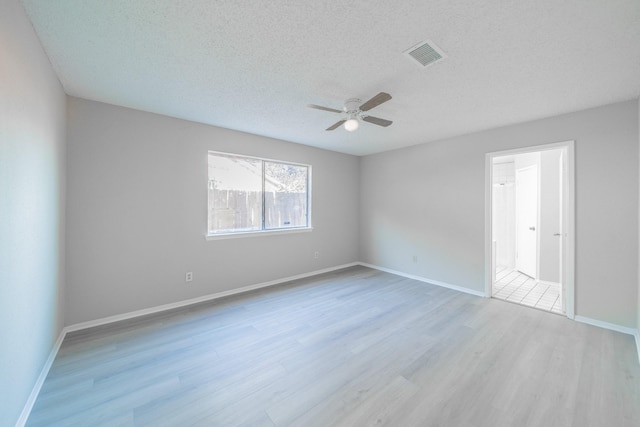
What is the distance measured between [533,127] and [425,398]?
354 centimetres

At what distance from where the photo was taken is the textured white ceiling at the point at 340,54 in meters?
1.43

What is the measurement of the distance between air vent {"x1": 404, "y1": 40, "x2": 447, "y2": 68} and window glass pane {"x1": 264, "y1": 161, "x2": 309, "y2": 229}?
2.86 m

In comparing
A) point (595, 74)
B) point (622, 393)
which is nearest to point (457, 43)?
point (595, 74)

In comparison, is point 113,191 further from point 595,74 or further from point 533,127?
point 533,127

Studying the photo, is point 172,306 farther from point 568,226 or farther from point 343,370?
point 568,226

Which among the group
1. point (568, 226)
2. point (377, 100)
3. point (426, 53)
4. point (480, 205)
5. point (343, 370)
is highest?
point (426, 53)

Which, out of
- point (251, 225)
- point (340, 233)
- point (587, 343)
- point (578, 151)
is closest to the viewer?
point (587, 343)

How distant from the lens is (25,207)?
1544 millimetres

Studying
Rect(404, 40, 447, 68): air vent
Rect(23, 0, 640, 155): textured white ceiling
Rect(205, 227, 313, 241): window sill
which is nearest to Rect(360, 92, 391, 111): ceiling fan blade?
Rect(23, 0, 640, 155): textured white ceiling

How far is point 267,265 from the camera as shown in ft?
13.4

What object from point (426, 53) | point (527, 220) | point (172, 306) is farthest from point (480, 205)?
point (172, 306)

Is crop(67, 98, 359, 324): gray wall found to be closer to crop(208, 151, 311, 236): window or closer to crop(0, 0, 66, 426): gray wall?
crop(208, 151, 311, 236): window

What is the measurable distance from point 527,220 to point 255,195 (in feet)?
17.2

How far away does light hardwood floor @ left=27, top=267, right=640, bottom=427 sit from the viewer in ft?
5.13
